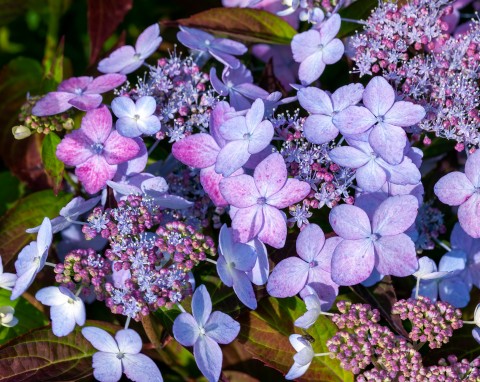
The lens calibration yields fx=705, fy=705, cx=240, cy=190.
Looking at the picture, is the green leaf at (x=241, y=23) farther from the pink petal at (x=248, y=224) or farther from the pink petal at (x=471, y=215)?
the pink petal at (x=471, y=215)

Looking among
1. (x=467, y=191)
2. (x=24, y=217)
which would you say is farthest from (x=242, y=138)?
(x=24, y=217)

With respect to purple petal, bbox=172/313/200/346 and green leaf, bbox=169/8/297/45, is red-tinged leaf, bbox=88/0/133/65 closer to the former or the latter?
green leaf, bbox=169/8/297/45

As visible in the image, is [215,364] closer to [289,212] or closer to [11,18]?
[289,212]

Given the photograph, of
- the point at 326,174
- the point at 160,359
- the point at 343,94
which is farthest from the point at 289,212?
the point at 160,359

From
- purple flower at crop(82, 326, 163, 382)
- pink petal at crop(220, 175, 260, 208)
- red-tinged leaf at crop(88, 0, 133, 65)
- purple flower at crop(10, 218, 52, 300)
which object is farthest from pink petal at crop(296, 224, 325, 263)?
red-tinged leaf at crop(88, 0, 133, 65)

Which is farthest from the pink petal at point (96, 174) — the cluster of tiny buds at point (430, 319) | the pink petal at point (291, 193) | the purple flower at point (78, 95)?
the cluster of tiny buds at point (430, 319)

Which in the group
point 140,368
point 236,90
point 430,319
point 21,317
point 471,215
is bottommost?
point 21,317

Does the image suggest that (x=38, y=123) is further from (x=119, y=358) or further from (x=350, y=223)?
(x=350, y=223)
